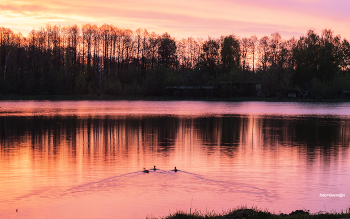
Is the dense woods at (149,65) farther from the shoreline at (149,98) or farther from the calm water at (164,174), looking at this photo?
the calm water at (164,174)

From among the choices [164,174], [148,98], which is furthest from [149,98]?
[164,174]

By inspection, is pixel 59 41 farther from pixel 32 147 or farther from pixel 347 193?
pixel 347 193

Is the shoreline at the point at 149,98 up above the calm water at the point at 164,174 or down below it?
above

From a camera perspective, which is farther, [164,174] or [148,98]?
[148,98]

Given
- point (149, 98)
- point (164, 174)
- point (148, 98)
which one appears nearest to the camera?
point (164, 174)

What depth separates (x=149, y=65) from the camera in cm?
13462

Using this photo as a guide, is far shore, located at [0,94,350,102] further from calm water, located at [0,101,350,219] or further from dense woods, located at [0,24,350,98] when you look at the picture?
calm water, located at [0,101,350,219]

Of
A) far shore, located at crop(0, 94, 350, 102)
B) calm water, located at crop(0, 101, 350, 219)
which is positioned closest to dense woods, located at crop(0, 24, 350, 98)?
far shore, located at crop(0, 94, 350, 102)

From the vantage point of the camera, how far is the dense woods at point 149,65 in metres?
112

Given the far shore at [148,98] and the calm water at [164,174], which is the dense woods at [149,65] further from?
the calm water at [164,174]

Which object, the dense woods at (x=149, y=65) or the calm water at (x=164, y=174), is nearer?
the calm water at (x=164, y=174)

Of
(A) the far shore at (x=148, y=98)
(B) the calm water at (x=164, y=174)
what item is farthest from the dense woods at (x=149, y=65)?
(B) the calm water at (x=164, y=174)

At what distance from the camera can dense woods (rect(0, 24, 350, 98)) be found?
112m

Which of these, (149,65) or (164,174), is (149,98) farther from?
(164,174)
